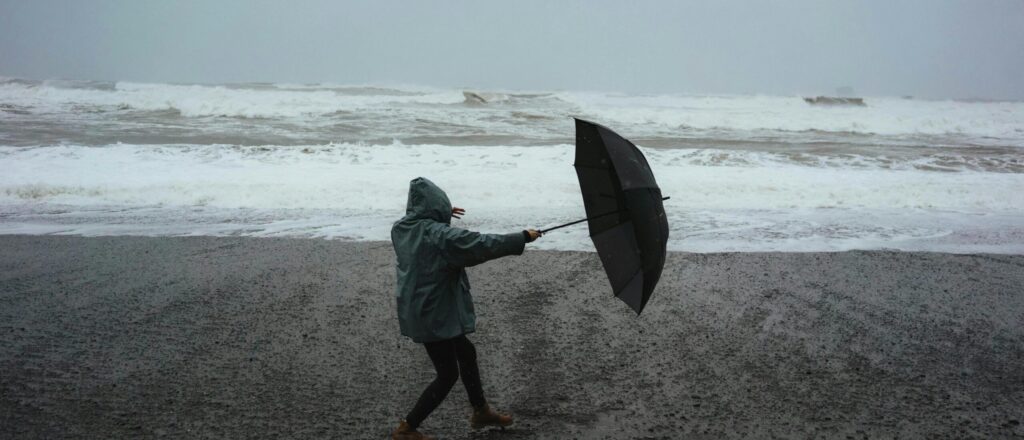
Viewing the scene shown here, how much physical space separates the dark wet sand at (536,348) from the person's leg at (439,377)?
1.11 feet

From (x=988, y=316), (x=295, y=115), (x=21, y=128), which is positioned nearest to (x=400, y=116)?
(x=295, y=115)

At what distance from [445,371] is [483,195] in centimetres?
795

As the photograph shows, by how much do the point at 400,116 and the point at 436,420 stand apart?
22.1 m

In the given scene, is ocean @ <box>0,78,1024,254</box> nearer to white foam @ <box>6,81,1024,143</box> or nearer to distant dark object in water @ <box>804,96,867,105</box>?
white foam @ <box>6,81,1024,143</box>

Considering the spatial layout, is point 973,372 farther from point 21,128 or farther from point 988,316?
point 21,128

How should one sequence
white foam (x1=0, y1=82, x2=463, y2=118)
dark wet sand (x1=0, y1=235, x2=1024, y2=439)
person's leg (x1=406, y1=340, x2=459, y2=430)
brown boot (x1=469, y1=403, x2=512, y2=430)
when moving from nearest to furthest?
person's leg (x1=406, y1=340, x2=459, y2=430), brown boot (x1=469, y1=403, x2=512, y2=430), dark wet sand (x1=0, y1=235, x2=1024, y2=439), white foam (x1=0, y1=82, x2=463, y2=118)

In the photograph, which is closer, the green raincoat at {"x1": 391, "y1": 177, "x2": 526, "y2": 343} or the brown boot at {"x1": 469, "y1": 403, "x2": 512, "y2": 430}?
the green raincoat at {"x1": 391, "y1": 177, "x2": 526, "y2": 343}

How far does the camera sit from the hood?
125 inches

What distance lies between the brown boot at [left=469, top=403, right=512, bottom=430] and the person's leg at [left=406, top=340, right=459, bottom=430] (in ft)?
0.94

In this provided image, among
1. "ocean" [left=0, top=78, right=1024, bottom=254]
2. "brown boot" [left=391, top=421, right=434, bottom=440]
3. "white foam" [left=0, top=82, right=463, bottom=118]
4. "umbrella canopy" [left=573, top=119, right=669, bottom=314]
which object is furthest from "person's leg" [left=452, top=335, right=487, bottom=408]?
"white foam" [left=0, top=82, right=463, bottom=118]

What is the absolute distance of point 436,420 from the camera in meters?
3.85

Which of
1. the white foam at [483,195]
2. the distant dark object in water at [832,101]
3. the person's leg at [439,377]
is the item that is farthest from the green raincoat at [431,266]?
the distant dark object in water at [832,101]

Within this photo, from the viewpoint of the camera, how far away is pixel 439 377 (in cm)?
338

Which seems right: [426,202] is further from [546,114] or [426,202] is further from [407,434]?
[546,114]
